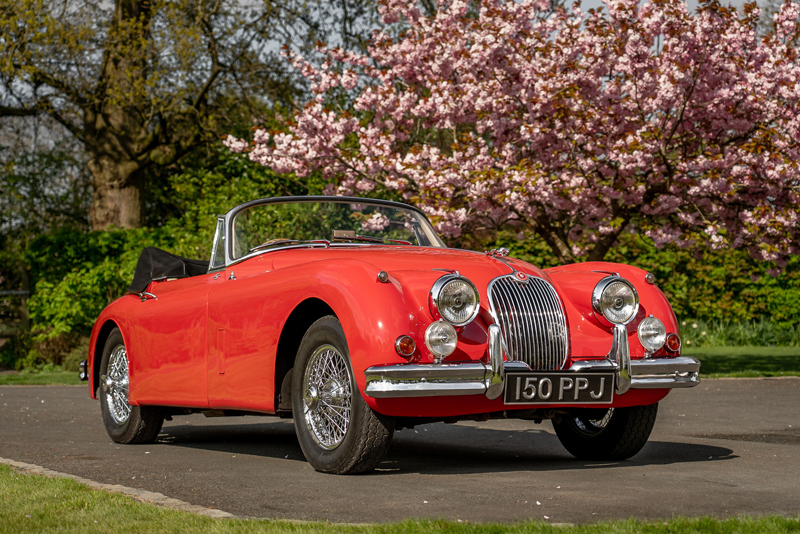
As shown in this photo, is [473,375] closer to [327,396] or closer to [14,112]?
[327,396]

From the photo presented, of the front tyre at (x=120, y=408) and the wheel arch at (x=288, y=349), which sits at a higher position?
the wheel arch at (x=288, y=349)

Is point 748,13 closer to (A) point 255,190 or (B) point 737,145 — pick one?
(B) point 737,145

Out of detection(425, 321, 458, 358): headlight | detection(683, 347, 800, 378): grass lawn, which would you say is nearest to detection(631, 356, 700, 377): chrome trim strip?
detection(425, 321, 458, 358): headlight

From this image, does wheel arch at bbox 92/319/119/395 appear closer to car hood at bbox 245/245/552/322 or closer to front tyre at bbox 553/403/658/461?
car hood at bbox 245/245/552/322

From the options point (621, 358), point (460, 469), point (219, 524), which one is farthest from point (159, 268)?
point (219, 524)

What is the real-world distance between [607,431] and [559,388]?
1.16 meters

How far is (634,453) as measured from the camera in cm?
646

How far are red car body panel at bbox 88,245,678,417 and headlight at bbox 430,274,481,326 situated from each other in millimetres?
76

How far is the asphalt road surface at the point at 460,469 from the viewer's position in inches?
179

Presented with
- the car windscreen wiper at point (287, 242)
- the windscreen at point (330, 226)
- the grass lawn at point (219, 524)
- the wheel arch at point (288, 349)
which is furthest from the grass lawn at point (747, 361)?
the grass lawn at point (219, 524)

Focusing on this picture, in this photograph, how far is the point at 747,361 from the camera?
55.5 feet

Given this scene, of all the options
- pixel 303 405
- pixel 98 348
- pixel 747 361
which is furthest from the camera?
pixel 747 361

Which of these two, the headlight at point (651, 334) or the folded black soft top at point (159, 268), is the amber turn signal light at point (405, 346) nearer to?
the headlight at point (651, 334)

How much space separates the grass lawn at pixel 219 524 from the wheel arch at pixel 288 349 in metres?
1.55
